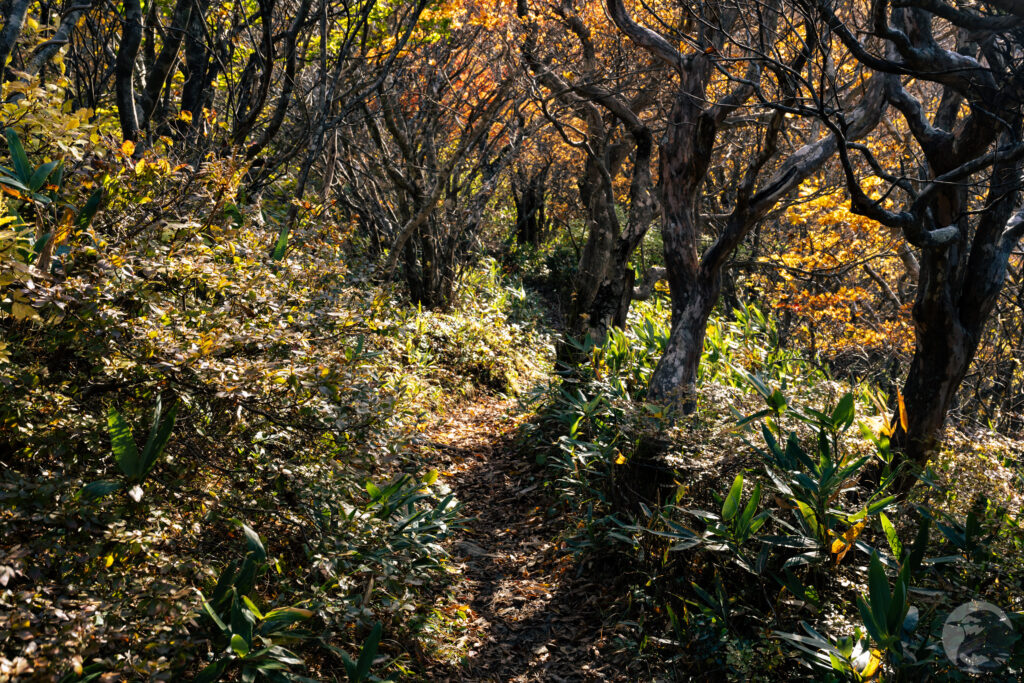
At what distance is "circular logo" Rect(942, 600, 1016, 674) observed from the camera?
2.84 m

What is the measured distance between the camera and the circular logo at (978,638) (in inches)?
112

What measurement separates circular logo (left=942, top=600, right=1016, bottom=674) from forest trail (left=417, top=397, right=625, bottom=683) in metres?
1.75

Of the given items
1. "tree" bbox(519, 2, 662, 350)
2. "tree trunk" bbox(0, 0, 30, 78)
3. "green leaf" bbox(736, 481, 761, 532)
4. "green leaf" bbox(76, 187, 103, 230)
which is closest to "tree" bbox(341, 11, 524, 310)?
"tree" bbox(519, 2, 662, 350)

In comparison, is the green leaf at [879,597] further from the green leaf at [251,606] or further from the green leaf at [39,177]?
the green leaf at [39,177]

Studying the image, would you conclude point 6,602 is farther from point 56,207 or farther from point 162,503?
point 56,207

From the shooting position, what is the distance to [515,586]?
17.0ft

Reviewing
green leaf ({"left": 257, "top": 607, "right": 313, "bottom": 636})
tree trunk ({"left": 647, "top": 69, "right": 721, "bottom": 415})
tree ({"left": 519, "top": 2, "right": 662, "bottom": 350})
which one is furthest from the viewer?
tree ({"left": 519, "top": 2, "right": 662, "bottom": 350})

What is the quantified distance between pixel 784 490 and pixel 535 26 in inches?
268

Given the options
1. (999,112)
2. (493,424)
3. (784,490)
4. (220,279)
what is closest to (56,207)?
(220,279)

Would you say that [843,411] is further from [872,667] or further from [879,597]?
[872,667]

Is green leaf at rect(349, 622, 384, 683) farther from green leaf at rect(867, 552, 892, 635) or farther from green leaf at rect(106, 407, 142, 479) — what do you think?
green leaf at rect(867, 552, 892, 635)

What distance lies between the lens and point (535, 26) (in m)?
8.84

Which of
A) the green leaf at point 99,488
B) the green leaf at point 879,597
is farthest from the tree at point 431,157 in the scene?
the green leaf at point 879,597

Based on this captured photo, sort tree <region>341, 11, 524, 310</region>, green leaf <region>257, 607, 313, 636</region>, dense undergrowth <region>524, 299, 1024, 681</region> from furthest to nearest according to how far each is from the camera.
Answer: tree <region>341, 11, 524, 310</region> < dense undergrowth <region>524, 299, 1024, 681</region> < green leaf <region>257, 607, 313, 636</region>
